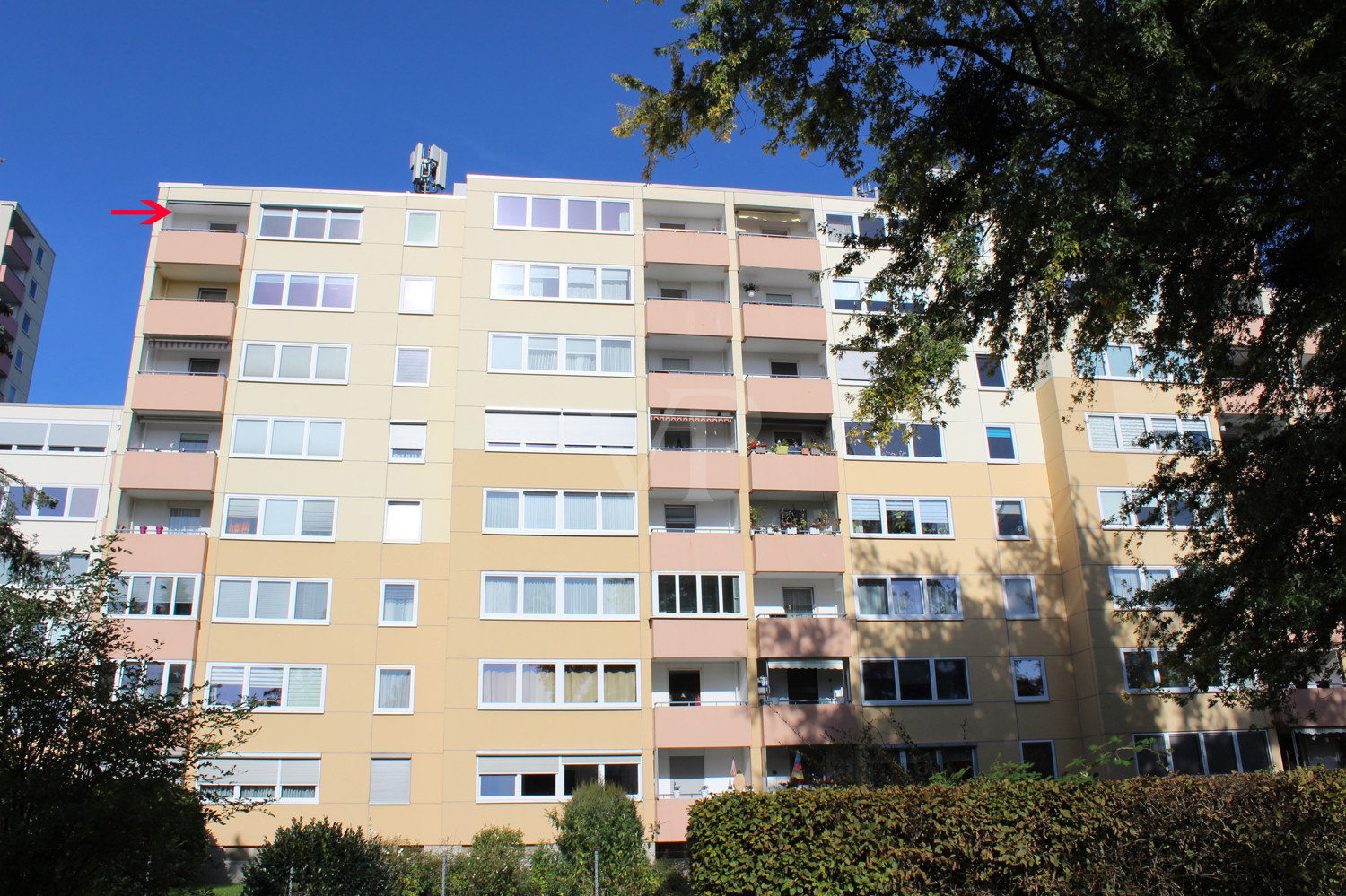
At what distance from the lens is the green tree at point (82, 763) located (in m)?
12.4

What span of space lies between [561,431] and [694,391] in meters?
4.17

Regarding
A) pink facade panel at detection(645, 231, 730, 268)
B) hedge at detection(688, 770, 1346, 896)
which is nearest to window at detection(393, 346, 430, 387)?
pink facade panel at detection(645, 231, 730, 268)

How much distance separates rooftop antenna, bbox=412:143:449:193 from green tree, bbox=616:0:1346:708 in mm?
24905

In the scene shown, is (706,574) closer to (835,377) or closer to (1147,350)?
(835,377)

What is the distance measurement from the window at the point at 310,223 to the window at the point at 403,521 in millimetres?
8781

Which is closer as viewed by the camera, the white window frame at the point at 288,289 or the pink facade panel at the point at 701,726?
the pink facade panel at the point at 701,726

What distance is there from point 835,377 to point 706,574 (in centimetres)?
778

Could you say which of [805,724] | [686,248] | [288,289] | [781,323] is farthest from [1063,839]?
[288,289]

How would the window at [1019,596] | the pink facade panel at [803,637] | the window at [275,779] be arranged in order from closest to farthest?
the window at [275,779] → the pink facade panel at [803,637] → the window at [1019,596]

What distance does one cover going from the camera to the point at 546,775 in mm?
27391

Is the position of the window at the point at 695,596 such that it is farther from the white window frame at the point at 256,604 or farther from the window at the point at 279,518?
the window at the point at 279,518

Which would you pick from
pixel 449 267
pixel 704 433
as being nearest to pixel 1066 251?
pixel 704 433

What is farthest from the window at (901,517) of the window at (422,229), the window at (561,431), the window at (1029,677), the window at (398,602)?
the window at (422,229)

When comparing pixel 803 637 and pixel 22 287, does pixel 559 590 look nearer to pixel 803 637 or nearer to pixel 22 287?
pixel 803 637
